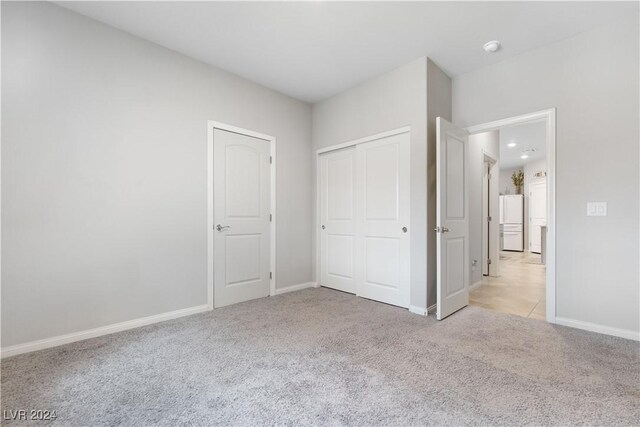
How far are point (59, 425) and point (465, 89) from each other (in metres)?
4.40

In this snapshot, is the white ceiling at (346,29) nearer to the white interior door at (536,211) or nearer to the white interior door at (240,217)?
the white interior door at (240,217)

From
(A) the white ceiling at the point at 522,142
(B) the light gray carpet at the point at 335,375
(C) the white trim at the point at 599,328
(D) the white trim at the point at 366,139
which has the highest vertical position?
(A) the white ceiling at the point at 522,142

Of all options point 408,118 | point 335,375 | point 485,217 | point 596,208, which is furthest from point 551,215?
point 335,375

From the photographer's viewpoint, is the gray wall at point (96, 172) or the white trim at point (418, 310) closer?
the gray wall at point (96, 172)

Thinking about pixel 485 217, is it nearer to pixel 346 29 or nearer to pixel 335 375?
pixel 346 29

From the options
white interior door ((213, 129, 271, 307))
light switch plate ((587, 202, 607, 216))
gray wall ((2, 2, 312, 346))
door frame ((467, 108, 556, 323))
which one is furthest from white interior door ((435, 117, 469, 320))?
gray wall ((2, 2, 312, 346))

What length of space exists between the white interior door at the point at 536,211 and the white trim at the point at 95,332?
28.9 feet

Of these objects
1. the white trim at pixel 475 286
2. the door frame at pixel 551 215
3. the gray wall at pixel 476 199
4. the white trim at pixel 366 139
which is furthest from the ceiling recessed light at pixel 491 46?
the white trim at pixel 475 286

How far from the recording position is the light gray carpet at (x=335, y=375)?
1494mm

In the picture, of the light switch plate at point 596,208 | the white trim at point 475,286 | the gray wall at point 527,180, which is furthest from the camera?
the gray wall at point 527,180

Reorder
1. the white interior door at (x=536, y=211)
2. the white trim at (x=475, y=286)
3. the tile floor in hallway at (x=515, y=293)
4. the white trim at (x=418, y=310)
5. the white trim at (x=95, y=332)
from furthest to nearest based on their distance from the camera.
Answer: the white interior door at (x=536, y=211) < the white trim at (x=475, y=286) < the tile floor in hallway at (x=515, y=293) < the white trim at (x=418, y=310) < the white trim at (x=95, y=332)

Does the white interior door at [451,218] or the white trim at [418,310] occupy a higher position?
the white interior door at [451,218]

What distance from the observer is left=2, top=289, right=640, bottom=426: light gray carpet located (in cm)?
149

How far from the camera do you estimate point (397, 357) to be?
209 centimetres
